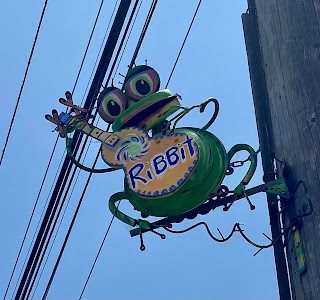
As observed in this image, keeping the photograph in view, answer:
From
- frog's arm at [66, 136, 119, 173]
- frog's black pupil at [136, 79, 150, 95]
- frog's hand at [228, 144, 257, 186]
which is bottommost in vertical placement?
frog's hand at [228, 144, 257, 186]

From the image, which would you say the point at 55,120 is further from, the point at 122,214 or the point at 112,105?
the point at 122,214

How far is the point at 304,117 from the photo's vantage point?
2.73 m

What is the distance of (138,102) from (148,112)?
4.2 inches

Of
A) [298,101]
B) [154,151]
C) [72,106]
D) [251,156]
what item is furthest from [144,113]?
[298,101]

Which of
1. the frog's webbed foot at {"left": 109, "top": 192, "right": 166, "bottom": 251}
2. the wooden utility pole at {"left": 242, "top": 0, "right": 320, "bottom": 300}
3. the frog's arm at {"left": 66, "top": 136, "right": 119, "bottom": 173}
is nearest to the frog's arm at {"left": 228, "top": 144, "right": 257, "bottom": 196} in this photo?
the wooden utility pole at {"left": 242, "top": 0, "right": 320, "bottom": 300}

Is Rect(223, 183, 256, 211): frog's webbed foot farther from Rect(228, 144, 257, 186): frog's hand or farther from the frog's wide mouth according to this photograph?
the frog's wide mouth

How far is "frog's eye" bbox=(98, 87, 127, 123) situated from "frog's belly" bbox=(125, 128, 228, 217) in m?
0.78

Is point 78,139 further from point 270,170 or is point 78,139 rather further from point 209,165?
point 270,170

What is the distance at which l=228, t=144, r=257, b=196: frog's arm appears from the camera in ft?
10.0

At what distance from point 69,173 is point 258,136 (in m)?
2.08

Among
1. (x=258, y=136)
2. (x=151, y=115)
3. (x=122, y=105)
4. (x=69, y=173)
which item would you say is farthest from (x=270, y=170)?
(x=69, y=173)

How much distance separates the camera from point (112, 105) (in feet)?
13.5

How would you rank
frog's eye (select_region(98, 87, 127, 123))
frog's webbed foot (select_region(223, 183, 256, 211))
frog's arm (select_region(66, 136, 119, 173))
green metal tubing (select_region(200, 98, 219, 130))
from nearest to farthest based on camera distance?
1. frog's webbed foot (select_region(223, 183, 256, 211))
2. green metal tubing (select_region(200, 98, 219, 130))
3. frog's arm (select_region(66, 136, 119, 173))
4. frog's eye (select_region(98, 87, 127, 123))

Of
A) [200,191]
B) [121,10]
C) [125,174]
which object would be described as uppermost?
[121,10]
